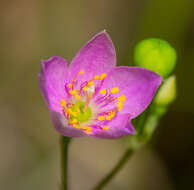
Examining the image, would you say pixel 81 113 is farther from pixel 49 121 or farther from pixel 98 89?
pixel 49 121

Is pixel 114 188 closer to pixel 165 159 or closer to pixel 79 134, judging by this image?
pixel 165 159

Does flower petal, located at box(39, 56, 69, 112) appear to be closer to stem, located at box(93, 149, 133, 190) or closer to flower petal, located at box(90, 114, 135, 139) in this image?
flower petal, located at box(90, 114, 135, 139)

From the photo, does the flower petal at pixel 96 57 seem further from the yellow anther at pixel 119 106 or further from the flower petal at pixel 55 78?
the yellow anther at pixel 119 106

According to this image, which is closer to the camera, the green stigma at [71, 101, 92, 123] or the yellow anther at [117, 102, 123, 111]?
the yellow anther at [117, 102, 123, 111]

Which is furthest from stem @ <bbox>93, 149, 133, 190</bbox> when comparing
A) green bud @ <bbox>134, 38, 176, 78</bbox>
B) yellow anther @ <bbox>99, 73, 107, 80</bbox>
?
green bud @ <bbox>134, 38, 176, 78</bbox>

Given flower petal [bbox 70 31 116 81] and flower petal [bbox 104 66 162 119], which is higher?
flower petal [bbox 70 31 116 81]

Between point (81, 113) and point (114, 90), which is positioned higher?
point (114, 90)

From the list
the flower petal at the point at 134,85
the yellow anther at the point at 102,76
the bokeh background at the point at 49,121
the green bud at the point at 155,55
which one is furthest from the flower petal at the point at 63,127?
the bokeh background at the point at 49,121

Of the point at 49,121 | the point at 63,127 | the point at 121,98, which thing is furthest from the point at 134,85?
the point at 49,121
